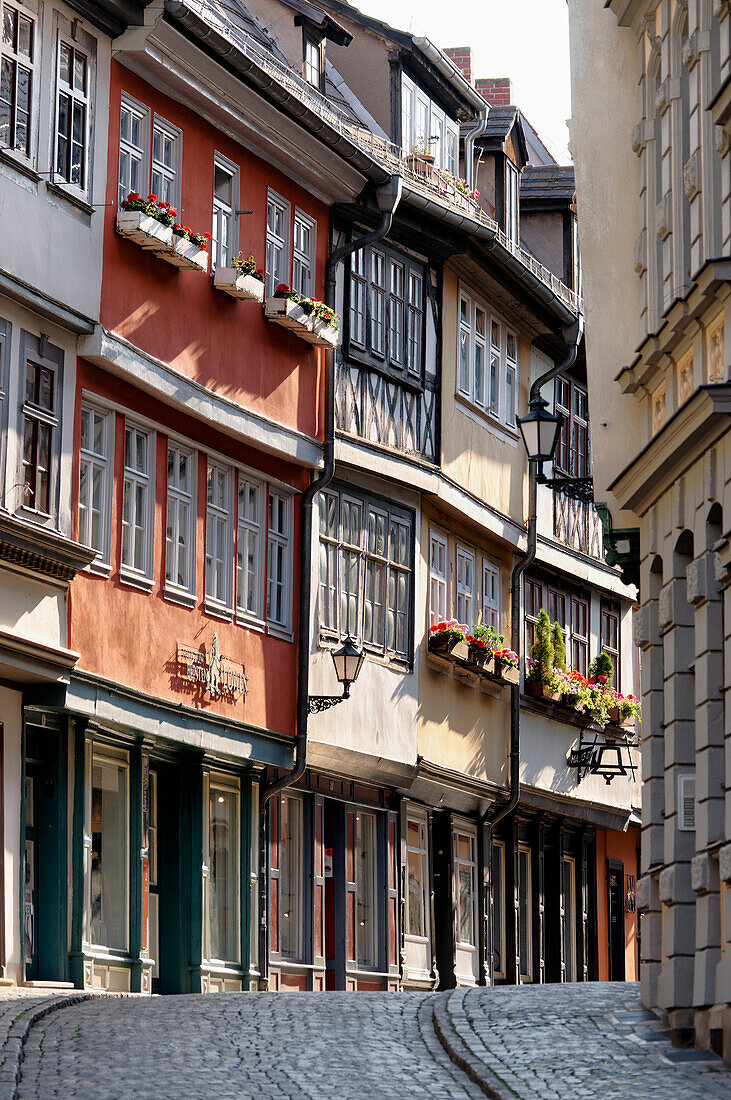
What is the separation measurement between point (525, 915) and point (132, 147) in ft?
48.3

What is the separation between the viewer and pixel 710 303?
1534cm

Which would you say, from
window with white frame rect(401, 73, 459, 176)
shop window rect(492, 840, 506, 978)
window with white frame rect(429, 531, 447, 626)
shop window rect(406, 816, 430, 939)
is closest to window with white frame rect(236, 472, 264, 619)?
window with white frame rect(429, 531, 447, 626)

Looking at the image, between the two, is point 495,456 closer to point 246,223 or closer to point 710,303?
point 246,223

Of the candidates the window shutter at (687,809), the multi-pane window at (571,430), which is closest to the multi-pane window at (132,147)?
the window shutter at (687,809)

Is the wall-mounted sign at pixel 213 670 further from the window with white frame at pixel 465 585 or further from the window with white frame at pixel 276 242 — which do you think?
the window with white frame at pixel 465 585

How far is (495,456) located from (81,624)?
35.8ft

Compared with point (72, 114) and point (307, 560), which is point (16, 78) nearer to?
point (72, 114)

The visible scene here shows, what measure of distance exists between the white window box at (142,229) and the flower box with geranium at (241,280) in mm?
1613

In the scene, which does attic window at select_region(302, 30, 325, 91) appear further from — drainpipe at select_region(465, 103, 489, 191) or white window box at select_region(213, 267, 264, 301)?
white window box at select_region(213, 267, 264, 301)

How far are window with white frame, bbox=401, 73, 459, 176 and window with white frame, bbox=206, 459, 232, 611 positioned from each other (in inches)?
275

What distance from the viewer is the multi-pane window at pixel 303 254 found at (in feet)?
81.3

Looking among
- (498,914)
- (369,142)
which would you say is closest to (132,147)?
(369,142)

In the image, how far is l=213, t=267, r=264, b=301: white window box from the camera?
22500 mm

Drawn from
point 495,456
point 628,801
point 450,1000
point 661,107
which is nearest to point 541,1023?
point 450,1000
